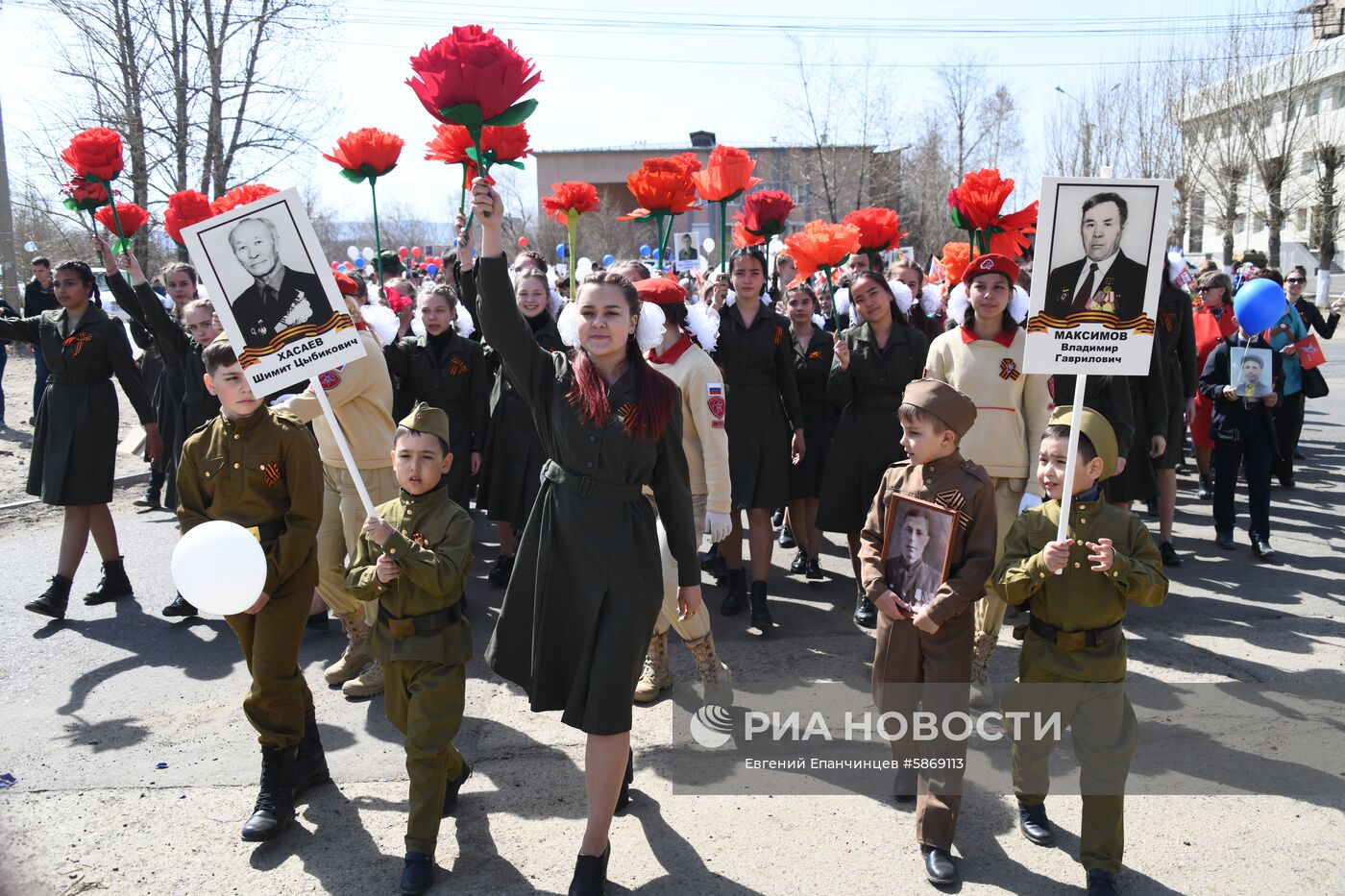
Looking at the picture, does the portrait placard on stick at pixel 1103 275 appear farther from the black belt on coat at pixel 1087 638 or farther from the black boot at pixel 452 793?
the black boot at pixel 452 793

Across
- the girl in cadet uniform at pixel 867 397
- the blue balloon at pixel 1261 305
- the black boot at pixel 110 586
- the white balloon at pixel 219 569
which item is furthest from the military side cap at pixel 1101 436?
the black boot at pixel 110 586

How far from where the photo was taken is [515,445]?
6.36m

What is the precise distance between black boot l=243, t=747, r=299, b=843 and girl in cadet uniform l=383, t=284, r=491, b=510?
8.62 feet

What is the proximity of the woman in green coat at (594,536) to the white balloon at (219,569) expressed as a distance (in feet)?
2.92

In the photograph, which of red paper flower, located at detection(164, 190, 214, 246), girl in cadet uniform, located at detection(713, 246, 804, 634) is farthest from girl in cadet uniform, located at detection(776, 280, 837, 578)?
red paper flower, located at detection(164, 190, 214, 246)

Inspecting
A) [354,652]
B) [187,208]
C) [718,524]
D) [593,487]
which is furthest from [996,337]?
[187,208]

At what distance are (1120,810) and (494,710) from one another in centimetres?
276

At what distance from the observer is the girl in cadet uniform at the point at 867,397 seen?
5.53m

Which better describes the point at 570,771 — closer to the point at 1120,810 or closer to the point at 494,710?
the point at 494,710

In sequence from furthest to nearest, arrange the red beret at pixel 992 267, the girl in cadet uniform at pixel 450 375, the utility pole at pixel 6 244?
the utility pole at pixel 6 244 → the girl in cadet uniform at pixel 450 375 → the red beret at pixel 992 267

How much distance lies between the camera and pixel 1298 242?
1532 inches

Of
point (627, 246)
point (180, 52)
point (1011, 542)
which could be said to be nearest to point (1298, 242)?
point (627, 246)

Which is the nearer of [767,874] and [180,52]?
[767,874]

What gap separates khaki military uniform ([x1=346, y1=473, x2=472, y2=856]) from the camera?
3406 millimetres
